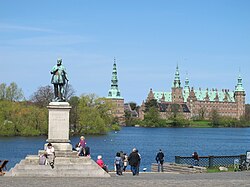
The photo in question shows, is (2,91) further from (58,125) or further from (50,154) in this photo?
(50,154)

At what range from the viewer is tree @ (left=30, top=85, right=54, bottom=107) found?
353 feet

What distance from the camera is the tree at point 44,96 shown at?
107625mm

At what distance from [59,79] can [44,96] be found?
80.4 meters

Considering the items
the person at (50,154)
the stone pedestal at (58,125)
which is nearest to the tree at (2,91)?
the stone pedestal at (58,125)

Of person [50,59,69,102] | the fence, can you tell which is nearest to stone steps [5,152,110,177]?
person [50,59,69,102]

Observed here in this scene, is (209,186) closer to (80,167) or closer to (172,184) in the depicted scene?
(172,184)

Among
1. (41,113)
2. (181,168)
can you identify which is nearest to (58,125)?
(181,168)

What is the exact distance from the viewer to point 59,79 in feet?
101

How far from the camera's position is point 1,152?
6316 centimetres

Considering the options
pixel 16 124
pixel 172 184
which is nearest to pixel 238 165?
pixel 172 184

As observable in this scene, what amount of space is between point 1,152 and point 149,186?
4329 centimetres

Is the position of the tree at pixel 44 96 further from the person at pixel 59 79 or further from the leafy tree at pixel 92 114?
the person at pixel 59 79

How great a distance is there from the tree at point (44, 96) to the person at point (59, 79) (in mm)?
75331

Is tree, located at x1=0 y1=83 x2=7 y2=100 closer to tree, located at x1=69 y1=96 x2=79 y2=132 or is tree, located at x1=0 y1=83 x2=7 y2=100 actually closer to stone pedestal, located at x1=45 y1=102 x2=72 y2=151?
tree, located at x1=69 y1=96 x2=79 y2=132
